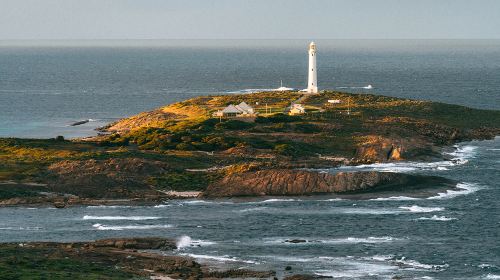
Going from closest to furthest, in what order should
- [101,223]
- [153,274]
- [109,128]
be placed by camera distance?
[153,274]
[101,223]
[109,128]


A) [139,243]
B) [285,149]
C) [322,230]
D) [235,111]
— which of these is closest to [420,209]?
[322,230]

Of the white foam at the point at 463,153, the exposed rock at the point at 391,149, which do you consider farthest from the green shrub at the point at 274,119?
the white foam at the point at 463,153

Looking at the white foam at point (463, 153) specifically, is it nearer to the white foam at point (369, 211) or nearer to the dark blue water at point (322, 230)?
the dark blue water at point (322, 230)

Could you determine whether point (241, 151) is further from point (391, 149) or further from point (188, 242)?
point (188, 242)

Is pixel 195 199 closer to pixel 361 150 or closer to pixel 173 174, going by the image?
pixel 173 174

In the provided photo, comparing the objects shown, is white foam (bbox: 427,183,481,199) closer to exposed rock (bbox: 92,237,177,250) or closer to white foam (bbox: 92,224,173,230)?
white foam (bbox: 92,224,173,230)

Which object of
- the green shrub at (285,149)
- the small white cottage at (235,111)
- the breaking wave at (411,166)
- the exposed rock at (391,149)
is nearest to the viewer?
the breaking wave at (411,166)

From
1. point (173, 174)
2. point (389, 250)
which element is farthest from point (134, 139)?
point (389, 250)
